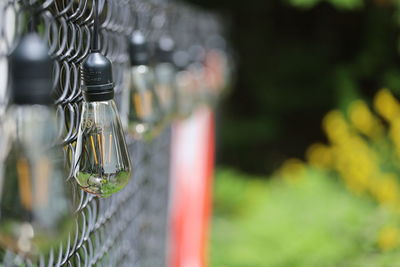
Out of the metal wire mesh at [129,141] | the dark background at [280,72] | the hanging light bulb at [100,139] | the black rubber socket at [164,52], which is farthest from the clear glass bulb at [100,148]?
the dark background at [280,72]

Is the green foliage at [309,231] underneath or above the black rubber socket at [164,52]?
underneath

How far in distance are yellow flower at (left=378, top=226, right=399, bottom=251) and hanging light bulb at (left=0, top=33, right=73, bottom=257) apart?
3.06 meters

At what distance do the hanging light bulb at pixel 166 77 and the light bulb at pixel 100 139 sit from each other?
0.61 m

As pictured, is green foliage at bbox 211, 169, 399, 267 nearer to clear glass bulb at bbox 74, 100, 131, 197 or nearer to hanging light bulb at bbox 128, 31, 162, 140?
hanging light bulb at bbox 128, 31, 162, 140

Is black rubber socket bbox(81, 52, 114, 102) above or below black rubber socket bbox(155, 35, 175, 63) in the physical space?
below

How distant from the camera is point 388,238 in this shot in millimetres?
3516

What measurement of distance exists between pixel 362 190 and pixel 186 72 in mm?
2685

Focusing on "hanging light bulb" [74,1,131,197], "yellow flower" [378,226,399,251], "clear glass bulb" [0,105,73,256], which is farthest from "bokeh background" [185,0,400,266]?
"clear glass bulb" [0,105,73,256]

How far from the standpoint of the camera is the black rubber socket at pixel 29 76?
70cm

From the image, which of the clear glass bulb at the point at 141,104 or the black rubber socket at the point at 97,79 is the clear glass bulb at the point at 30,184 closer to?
the black rubber socket at the point at 97,79

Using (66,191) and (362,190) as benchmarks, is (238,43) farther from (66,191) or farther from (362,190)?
(66,191)

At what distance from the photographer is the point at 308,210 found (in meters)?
4.56

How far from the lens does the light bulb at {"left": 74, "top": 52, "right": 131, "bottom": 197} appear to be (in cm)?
98

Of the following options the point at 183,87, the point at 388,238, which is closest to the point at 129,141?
the point at 183,87
